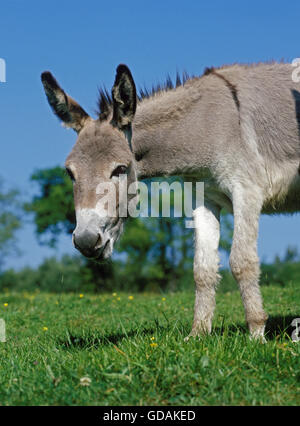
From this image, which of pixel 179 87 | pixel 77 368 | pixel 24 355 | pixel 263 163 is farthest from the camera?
pixel 179 87

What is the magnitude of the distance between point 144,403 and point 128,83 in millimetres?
2854

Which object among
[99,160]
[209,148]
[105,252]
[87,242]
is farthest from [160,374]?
[209,148]

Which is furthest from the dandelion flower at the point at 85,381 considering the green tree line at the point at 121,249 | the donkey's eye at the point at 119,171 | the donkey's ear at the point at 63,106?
the green tree line at the point at 121,249

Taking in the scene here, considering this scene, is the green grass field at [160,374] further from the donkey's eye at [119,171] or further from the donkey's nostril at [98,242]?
the donkey's eye at [119,171]

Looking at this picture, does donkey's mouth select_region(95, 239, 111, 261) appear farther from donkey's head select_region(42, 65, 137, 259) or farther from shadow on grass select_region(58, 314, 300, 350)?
shadow on grass select_region(58, 314, 300, 350)

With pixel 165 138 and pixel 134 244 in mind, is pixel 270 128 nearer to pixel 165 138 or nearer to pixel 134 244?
pixel 165 138

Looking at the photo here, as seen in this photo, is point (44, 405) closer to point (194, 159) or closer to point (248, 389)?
point (248, 389)

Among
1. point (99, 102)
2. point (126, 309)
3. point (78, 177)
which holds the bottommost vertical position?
point (126, 309)

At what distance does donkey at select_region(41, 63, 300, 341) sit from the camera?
15.1 ft

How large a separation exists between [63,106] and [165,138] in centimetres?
111

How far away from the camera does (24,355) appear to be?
478 centimetres

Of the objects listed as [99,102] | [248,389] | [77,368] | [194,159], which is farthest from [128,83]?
[248,389]

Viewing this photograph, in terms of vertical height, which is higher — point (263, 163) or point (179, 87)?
point (179, 87)

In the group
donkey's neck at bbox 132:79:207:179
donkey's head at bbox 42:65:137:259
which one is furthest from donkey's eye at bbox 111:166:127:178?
donkey's neck at bbox 132:79:207:179
